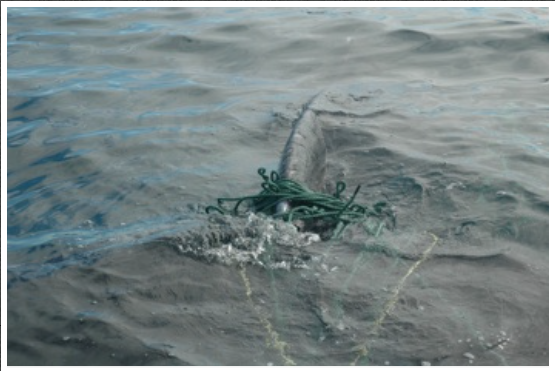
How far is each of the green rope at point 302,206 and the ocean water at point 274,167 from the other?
0.14 m

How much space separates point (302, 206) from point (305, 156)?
2.99ft

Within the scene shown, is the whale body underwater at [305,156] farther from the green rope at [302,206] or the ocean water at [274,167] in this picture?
the ocean water at [274,167]

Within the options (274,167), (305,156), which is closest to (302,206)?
(305,156)

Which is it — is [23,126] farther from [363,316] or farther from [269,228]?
[363,316]

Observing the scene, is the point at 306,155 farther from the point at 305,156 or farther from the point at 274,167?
the point at 274,167

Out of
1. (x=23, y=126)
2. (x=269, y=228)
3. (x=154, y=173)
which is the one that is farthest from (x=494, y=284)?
(x=23, y=126)

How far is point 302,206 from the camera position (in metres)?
5.10

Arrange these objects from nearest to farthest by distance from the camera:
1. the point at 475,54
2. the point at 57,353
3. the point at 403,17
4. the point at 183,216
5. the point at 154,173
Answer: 1. the point at 57,353
2. the point at 183,216
3. the point at 154,173
4. the point at 475,54
5. the point at 403,17

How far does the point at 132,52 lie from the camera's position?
9.34 m

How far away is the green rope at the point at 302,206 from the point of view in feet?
16.7

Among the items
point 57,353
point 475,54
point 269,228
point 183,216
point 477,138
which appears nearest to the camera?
point 57,353

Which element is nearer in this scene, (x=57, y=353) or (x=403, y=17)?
(x=57, y=353)

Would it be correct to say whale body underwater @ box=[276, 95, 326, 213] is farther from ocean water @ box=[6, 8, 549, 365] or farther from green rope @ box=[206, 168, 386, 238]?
ocean water @ box=[6, 8, 549, 365]

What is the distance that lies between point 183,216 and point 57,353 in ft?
4.93
